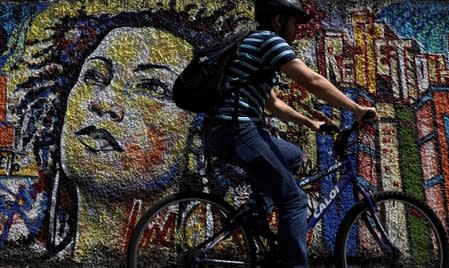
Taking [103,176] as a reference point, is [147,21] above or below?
above

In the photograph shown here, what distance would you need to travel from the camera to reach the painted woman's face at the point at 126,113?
4.84m

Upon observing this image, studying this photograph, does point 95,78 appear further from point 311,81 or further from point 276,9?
point 311,81

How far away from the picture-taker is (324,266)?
4.78 metres

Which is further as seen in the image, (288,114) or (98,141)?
(98,141)

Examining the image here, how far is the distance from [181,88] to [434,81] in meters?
2.38

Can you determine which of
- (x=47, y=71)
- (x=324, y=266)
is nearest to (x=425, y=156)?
(x=324, y=266)

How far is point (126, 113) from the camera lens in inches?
193

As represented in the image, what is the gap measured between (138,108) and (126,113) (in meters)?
0.10

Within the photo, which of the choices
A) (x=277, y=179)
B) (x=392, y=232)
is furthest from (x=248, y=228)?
(x=392, y=232)

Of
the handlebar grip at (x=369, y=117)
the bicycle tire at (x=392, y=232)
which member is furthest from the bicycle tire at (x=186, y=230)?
the handlebar grip at (x=369, y=117)

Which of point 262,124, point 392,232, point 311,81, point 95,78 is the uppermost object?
point 95,78

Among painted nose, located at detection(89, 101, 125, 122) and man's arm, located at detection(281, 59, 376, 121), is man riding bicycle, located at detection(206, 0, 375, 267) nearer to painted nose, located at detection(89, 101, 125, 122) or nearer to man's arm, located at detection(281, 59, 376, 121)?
man's arm, located at detection(281, 59, 376, 121)

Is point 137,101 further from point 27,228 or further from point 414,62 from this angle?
point 414,62

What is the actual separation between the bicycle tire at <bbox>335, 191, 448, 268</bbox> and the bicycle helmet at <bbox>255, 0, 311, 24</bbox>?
45.3 inches
